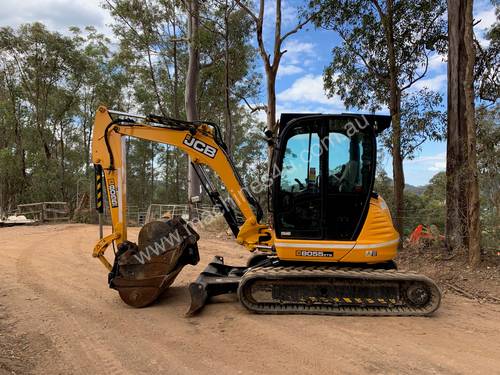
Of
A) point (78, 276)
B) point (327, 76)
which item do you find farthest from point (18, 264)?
point (327, 76)

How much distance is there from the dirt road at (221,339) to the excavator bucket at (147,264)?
24 centimetres

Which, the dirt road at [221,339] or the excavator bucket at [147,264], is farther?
the excavator bucket at [147,264]

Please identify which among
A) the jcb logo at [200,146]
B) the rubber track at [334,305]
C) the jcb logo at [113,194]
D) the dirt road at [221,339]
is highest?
the jcb logo at [200,146]

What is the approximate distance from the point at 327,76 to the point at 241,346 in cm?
989

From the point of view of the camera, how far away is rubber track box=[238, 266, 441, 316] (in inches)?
197

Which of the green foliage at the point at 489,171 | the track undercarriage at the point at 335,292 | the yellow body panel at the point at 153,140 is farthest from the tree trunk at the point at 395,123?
the track undercarriage at the point at 335,292

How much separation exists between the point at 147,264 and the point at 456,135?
702cm

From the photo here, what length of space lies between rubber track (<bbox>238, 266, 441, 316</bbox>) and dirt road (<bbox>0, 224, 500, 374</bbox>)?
0.38 ft

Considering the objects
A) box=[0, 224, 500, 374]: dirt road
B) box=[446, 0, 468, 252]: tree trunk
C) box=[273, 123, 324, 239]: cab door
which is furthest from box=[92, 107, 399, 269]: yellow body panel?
box=[446, 0, 468, 252]: tree trunk

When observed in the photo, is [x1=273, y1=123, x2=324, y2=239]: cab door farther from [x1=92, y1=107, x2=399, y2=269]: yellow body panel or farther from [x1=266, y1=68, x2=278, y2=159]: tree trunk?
[x1=266, y1=68, x2=278, y2=159]: tree trunk

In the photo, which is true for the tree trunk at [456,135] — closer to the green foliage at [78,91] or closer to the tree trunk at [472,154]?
the tree trunk at [472,154]

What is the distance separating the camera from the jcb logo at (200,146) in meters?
5.86

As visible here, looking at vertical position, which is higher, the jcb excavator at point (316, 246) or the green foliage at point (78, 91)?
the green foliage at point (78, 91)

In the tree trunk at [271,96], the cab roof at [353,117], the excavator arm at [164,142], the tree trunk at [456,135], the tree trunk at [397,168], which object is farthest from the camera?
the tree trunk at [271,96]
